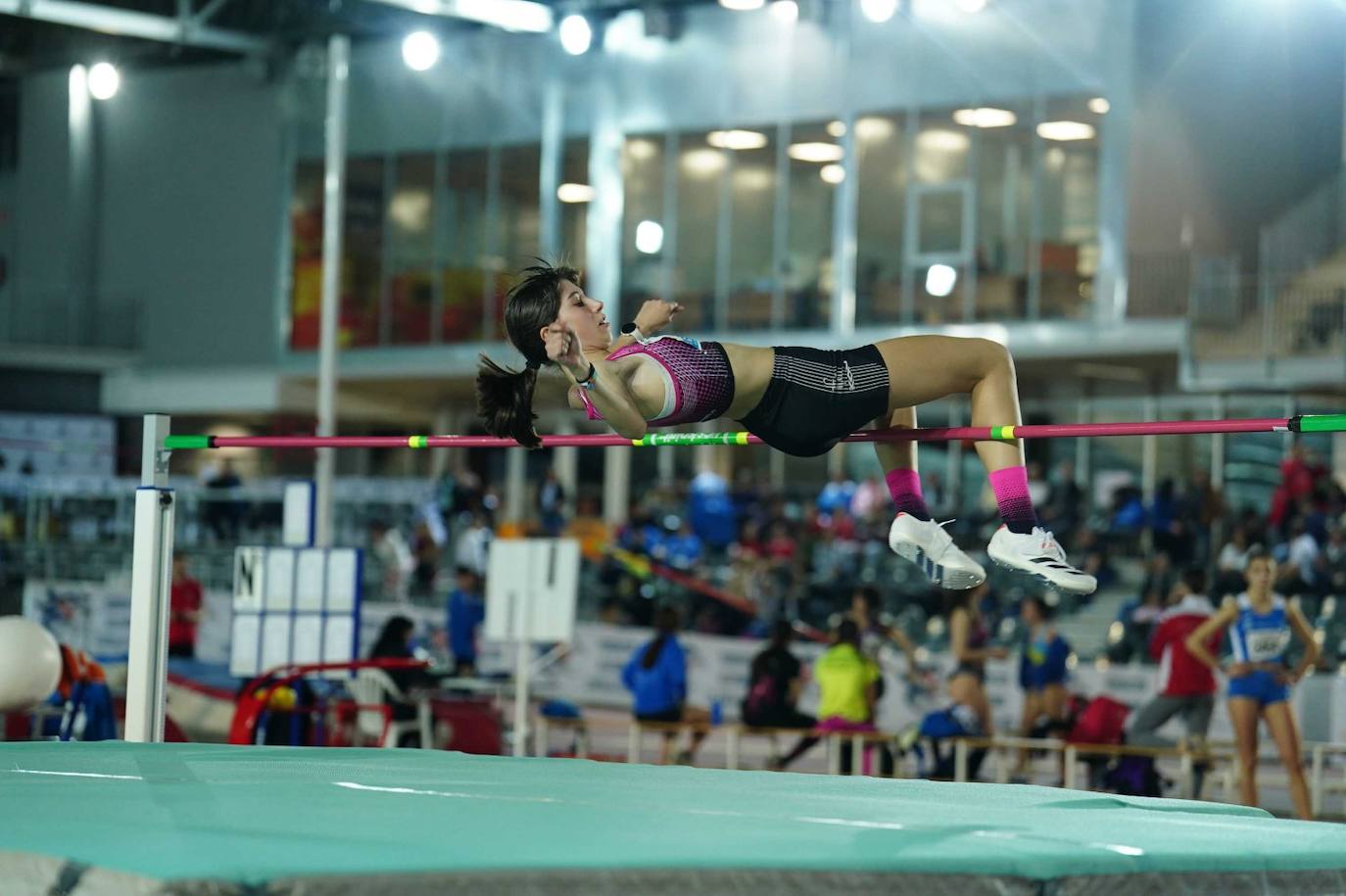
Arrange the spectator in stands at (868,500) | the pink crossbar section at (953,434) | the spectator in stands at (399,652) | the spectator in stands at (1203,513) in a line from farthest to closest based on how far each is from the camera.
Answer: the spectator in stands at (868,500) → the spectator in stands at (1203,513) → the spectator in stands at (399,652) → the pink crossbar section at (953,434)

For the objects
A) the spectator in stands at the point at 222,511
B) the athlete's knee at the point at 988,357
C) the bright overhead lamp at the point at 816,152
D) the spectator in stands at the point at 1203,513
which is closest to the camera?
the athlete's knee at the point at 988,357

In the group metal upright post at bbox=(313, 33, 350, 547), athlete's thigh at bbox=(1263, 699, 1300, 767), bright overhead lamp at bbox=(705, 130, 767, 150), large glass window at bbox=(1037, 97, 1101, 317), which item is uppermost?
bright overhead lamp at bbox=(705, 130, 767, 150)

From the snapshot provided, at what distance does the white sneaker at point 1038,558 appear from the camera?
4.98 m

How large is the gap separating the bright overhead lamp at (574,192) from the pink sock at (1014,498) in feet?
70.3

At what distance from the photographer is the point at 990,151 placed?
22.5m

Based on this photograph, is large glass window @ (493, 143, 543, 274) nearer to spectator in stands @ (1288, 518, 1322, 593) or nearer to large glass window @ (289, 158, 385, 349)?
large glass window @ (289, 158, 385, 349)

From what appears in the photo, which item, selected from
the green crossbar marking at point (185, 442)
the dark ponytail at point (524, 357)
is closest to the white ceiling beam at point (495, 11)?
the green crossbar marking at point (185, 442)

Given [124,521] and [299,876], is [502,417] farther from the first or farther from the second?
[124,521]

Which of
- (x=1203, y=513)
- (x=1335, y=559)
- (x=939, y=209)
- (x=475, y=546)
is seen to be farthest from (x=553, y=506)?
(x=1335, y=559)

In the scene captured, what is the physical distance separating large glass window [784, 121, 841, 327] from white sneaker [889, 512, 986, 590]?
736 inches

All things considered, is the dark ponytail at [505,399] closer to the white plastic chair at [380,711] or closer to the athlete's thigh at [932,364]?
the athlete's thigh at [932,364]

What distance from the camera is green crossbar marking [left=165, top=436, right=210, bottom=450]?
6480 millimetres

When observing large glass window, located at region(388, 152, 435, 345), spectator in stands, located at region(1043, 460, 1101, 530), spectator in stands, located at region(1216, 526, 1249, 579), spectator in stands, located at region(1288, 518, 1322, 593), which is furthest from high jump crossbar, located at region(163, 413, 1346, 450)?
large glass window, located at region(388, 152, 435, 345)

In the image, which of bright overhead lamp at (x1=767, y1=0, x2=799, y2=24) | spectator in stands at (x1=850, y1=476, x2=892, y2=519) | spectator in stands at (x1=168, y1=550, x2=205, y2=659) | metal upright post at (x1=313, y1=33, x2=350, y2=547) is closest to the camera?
metal upright post at (x1=313, y1=33, x2=350, y2=547)
